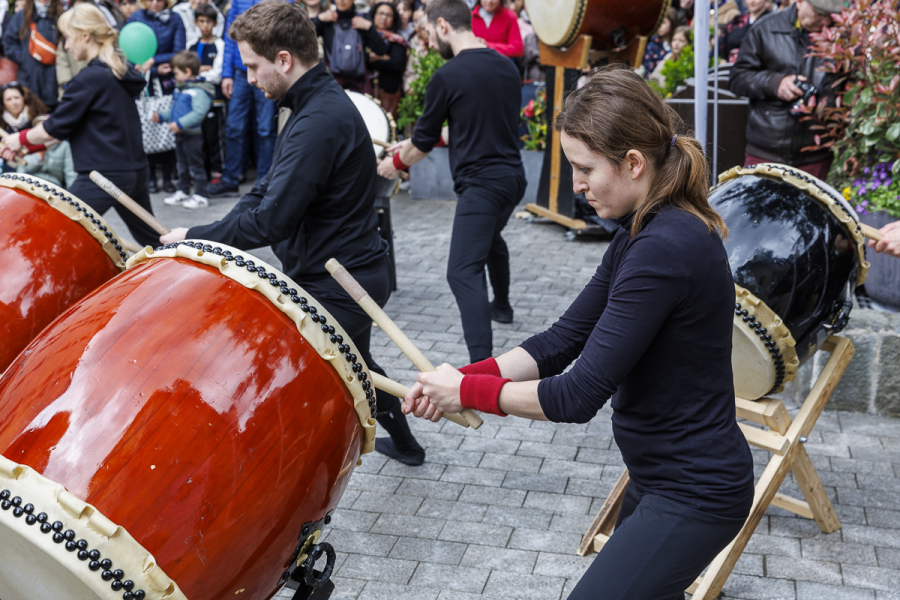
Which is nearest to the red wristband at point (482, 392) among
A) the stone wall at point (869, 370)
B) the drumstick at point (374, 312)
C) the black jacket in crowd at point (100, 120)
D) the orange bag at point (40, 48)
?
the drumstick at point (374, 312)

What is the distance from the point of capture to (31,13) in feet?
27.6

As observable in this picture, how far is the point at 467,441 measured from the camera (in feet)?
12.6

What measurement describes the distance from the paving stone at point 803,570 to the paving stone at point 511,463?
1.00m

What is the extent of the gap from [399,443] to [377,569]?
2.47 ft

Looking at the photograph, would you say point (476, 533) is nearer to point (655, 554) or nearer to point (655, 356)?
point (655, 554)

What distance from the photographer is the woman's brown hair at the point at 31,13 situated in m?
8.27

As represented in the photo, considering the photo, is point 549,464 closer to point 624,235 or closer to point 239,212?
point 239,212

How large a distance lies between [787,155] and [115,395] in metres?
4.42

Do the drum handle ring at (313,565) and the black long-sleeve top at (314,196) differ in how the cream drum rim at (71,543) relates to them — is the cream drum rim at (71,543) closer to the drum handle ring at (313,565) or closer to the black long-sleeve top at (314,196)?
the drum handle ring at (313,565)

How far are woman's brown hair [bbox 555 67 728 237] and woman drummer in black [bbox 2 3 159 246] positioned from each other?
354 centimetres

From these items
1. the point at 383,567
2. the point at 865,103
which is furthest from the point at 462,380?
the point at 865,103

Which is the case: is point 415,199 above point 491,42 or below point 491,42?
below

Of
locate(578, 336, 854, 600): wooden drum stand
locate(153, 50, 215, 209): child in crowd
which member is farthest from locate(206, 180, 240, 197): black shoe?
locate(578, 336, 854, 600): wooden drum stand

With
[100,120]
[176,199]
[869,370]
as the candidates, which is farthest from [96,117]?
[869,370]
